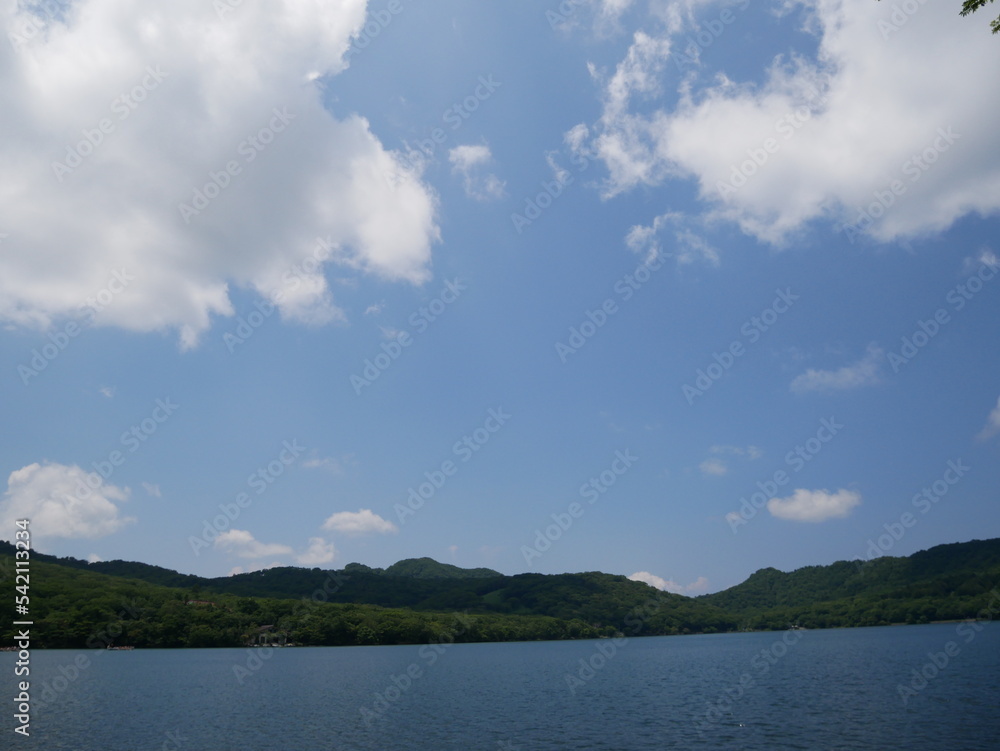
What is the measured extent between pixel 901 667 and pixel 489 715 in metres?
70.0

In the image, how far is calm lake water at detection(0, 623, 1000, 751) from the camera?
1634 inches

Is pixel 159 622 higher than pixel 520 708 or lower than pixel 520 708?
higher

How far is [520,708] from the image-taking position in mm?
58188

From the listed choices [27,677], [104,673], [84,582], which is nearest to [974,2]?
[27,677]

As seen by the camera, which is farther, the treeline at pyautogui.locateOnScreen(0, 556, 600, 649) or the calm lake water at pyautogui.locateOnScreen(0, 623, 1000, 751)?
the treeline at pyautogui.locateOnScreen(0, 556, 600, 649)

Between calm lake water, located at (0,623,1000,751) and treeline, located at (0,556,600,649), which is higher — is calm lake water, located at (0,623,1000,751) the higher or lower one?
the lower one

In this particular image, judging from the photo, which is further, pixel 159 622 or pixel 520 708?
pixel 159 622

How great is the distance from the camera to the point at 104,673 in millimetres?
91375

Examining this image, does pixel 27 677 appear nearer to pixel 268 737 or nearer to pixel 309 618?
pixel 268 737

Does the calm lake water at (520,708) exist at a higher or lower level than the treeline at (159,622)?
lower

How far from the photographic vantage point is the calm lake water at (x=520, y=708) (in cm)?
4150

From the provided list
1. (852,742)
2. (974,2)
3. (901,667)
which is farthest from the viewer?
(901,667)

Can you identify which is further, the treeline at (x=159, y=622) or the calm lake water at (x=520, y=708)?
the treeline at (x=159, y=622)

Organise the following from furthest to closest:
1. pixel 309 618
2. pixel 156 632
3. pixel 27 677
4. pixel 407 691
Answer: pixel 309 618 < pixel 156 632 < pixel 27 677 < pixel 407 691
